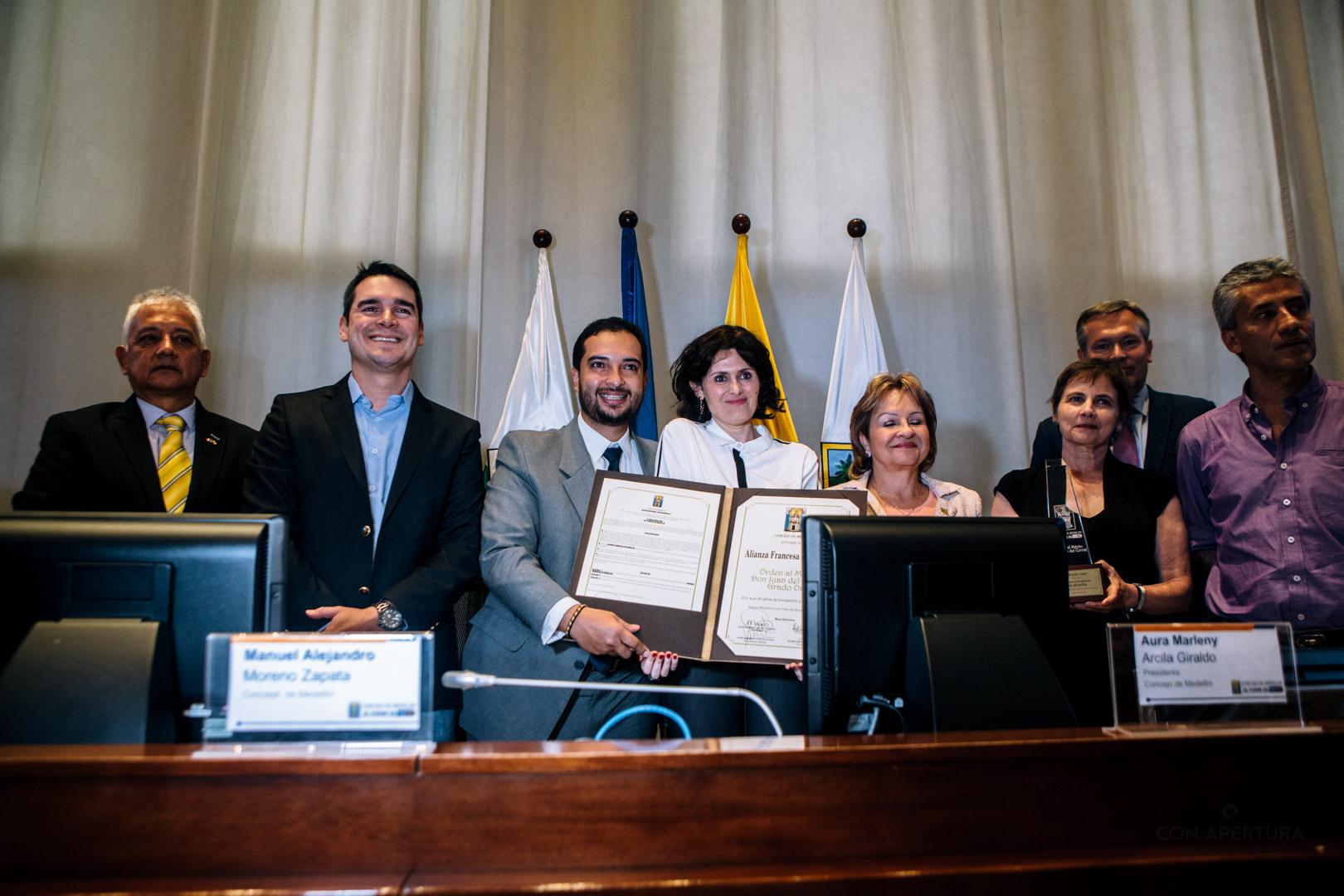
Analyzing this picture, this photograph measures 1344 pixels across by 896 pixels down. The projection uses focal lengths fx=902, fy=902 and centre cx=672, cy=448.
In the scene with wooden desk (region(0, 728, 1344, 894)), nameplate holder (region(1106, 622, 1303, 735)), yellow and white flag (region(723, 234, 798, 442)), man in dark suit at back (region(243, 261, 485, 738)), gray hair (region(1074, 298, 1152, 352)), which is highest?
yellow and white flag (region(723, 234, 798, 442))

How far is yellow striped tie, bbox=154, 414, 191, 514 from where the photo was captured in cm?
272

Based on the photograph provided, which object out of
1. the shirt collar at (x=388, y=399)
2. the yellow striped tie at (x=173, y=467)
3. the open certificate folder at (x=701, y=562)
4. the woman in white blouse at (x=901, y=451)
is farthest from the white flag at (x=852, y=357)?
the yellow striped tie at (x=173, y=467)

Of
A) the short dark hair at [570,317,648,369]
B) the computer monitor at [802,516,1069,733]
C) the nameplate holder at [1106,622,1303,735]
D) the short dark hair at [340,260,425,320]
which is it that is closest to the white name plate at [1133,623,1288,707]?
the nameplate holder at [1106,622,1303,735]

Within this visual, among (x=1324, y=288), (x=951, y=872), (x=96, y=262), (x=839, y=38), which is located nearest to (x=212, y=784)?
(x=951, y=872)

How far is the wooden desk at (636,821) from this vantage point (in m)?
1.01

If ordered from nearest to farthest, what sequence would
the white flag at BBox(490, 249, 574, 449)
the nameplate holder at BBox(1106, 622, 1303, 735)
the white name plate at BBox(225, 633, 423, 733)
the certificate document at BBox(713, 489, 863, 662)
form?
the white name plate at BBox(225, 633, 423, 733), the nameplate holder at BBox(1106, 622, 1303, 735), the certificate document at BBox(713, 489, 863, 662), the white flag at BBox(490, 249, 574, 449)

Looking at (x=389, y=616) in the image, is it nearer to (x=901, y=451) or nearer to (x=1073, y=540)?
(x=901, y=451)

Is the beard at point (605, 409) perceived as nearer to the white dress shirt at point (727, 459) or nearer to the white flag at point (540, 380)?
the white dress shirt at point (727, 459)

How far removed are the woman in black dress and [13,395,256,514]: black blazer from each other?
2.37 meters

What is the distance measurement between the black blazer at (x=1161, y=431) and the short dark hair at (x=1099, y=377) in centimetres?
26

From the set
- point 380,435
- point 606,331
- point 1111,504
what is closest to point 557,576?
point 380,435

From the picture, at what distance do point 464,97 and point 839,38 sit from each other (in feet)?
5.67

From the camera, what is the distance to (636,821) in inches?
41.3

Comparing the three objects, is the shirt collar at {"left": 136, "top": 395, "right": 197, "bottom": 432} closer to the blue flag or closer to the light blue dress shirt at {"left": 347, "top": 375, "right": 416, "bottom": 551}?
the light blue dress shirt at {"left": 347, "top": 375, "right": 416, "bottom": 551}
